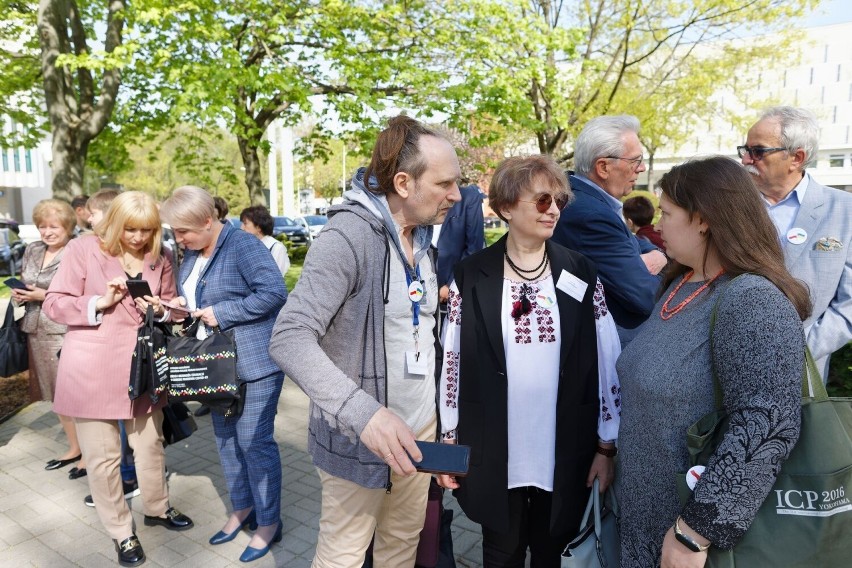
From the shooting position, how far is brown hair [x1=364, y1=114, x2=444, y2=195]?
6.88 feet

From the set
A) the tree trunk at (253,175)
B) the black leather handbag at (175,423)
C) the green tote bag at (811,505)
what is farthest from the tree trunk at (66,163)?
the green tote bag at (811,505)

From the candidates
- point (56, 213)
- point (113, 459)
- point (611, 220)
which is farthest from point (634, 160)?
point (56, 213)

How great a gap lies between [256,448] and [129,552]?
90 cm

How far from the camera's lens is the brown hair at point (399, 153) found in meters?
2.10

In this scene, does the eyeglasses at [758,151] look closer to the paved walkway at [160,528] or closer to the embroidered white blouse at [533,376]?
the embroidered white blouse at [533,376]

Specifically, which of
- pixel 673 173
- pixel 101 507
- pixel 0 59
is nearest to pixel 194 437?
pixel 101 507

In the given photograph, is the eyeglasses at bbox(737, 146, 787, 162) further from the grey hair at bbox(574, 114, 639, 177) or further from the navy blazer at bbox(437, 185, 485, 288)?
the navy blazer at bbox(437, 185, 485, 288)

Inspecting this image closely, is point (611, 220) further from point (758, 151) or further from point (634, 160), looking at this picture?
point (758, 151)

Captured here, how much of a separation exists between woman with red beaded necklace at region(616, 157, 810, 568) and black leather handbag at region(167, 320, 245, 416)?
80.8 inches

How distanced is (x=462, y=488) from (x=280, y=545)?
1.71 m

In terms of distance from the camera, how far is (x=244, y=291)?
3.36m

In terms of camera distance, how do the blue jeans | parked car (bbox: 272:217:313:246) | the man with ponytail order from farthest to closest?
parked car (bbox: 272:217:313:246) < the blue jeans < the man with ponytail

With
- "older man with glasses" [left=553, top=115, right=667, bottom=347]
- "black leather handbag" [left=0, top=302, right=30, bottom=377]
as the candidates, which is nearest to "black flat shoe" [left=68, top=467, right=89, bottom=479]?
"black leather handbag" [left=0, top=302, right=30, bottom=377]

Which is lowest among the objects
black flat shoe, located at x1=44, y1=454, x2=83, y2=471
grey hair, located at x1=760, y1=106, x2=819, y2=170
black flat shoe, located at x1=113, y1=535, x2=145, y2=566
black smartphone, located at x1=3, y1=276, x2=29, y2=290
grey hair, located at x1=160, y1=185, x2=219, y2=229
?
black flat shoe, located at x1=44, y1=454, x2=83, y2=471
